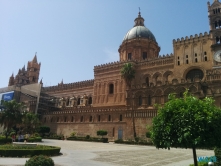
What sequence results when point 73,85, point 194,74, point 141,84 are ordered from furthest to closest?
point 73,85, point 141,84, point 194,74

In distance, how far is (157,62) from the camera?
48969 mm

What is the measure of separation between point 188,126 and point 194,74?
36756mm

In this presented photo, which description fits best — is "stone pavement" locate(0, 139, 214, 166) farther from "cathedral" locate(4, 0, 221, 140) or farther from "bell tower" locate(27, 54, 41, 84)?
"bell tower" locate(27, 54, 41, 84)

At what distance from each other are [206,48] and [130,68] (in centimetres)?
1633

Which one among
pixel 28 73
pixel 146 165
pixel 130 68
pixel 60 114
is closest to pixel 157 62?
pixel 130 68

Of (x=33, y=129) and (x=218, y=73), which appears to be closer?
(x=218, y=73)

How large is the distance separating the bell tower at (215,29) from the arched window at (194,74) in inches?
128

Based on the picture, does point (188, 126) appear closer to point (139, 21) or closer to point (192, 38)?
point (192, 38)

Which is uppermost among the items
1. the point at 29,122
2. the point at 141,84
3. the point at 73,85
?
the point at 73,85

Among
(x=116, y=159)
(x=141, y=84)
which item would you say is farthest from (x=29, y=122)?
(x=116, y=159)

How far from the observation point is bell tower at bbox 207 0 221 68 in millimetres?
40625

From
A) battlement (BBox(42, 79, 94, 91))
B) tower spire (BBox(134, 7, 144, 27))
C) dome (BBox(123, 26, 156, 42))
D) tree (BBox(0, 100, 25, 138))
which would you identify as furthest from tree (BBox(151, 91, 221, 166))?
tower spire (BBox(134, 7, 144, 27))

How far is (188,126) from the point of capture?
32.7 feet

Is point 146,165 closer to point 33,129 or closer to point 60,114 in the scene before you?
point 33,129
